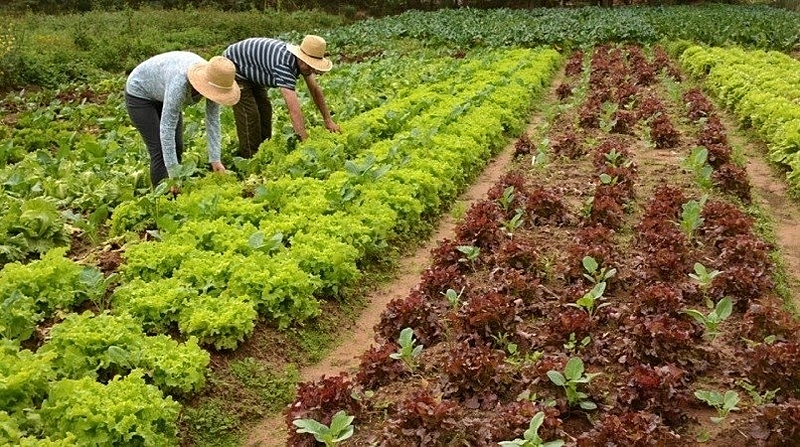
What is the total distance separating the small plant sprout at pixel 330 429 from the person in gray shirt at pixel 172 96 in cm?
345

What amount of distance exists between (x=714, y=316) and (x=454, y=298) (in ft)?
6.34

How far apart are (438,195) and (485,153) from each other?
227cm

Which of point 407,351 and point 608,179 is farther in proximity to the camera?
point 608,179

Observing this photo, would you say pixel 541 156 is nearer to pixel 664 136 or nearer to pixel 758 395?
pixel 664 136

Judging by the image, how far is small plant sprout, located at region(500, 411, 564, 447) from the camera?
12.8ft

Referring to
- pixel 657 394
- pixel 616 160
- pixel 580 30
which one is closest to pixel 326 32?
pixel 580 30

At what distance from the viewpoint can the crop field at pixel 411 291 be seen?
14.5ft

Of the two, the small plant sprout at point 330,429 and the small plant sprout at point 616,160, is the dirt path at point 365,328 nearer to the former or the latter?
the small plant sprout at point 330,429

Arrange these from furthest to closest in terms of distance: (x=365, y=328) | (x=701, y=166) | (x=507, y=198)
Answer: (x=701, y=166)
(x=507, y=198)
(x=365, y=328)

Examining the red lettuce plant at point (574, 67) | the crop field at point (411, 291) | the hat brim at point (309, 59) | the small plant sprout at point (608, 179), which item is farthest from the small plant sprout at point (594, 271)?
the red lettuce plant at point (574, 67)

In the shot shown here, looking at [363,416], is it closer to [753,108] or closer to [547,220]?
[547,220]

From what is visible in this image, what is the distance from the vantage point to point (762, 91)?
1346 centimetres

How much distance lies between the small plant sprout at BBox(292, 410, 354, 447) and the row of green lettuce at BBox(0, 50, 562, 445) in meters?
0.86

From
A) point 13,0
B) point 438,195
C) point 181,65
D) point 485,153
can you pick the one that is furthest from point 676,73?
point 13,0
